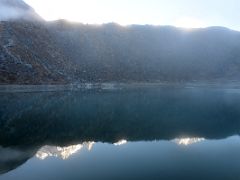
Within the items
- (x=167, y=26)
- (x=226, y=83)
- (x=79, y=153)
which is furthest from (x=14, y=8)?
(x=79, y=153)

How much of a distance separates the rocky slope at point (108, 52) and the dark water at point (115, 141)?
4258cm

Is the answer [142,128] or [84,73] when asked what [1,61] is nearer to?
[84,73]

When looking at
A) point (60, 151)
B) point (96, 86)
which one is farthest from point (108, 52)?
point (60, 151)

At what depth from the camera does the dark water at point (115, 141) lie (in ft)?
82.2

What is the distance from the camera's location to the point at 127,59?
14588 centimetres

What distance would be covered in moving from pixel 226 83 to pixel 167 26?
50.1 meters

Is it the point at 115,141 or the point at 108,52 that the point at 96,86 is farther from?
the point at 115,141

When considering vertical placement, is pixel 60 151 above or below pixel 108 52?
below

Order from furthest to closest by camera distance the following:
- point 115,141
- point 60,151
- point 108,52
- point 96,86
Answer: point 108,52 → point 96,86 → point 115,141 → point 60,151

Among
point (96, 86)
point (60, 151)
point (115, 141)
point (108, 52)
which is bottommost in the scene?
point (96, 86)

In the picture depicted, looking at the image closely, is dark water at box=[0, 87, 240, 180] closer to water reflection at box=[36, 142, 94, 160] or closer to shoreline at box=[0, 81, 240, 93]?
water reflection at box=[36, 142, 94, 160]

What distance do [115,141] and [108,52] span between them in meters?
111

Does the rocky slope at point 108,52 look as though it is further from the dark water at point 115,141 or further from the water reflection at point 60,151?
the water reflection at point 60,151

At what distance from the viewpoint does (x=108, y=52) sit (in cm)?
14575
